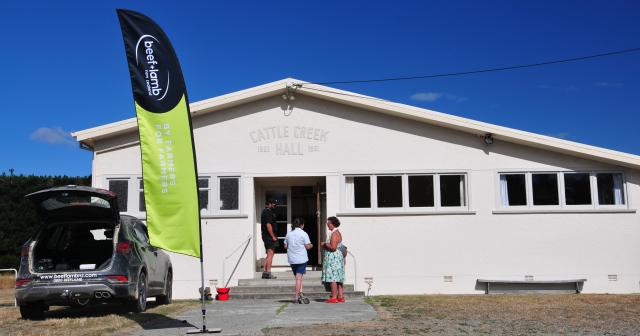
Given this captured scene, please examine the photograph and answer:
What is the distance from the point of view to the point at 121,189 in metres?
14.4

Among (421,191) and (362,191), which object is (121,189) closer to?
(362,191)

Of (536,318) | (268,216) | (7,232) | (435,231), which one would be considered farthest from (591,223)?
(7,232)

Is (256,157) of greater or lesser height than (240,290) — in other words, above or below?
above

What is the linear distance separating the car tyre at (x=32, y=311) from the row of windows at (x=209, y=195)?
4.48 meters

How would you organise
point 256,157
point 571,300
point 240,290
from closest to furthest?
point 571,300 < point 240,290 < point 256,157

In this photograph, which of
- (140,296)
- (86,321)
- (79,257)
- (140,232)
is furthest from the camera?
(140,232)

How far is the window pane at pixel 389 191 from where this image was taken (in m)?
14.5

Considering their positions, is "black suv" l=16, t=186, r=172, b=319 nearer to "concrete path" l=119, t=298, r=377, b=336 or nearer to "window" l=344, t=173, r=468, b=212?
"concrete path" l=119, t=298, r=377, b=336

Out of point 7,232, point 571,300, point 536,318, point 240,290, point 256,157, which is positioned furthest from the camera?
point 7,232

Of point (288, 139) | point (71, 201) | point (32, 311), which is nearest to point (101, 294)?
point (32, 311)

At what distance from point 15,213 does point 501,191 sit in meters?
13.7

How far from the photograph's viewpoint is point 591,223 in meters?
14.3

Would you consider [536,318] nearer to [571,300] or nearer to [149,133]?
[571,300]

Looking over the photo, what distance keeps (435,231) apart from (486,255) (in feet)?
4.12
